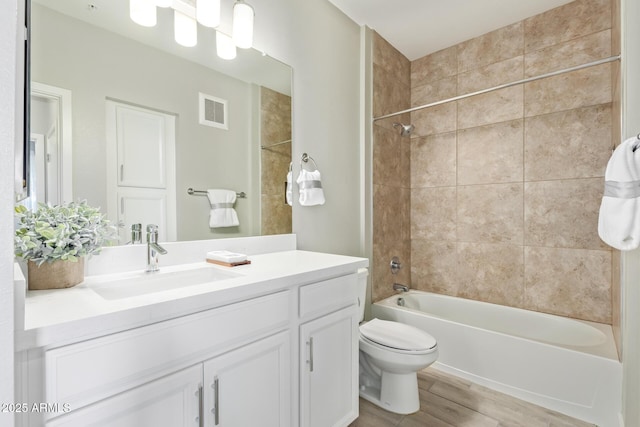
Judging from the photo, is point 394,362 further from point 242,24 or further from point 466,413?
point 242,24

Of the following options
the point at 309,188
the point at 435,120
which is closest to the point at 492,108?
the point at 435,120

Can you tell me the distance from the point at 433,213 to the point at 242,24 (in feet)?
7.01

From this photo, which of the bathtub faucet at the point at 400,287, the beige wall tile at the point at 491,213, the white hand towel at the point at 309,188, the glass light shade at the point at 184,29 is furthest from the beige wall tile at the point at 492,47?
the glass light shade at the point at 184,29

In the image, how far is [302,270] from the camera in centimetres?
124

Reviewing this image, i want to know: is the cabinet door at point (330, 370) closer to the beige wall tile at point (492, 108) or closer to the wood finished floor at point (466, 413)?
the wood finished floor at point (466, 413)

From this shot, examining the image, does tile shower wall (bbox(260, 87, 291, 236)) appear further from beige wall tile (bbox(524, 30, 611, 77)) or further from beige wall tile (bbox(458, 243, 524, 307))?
beige wall tile (bbox(524, 30, 611, 77))

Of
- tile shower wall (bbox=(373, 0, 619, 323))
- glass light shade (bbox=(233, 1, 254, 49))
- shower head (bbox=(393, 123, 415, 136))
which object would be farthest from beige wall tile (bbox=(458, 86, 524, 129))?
glass light shade (bbox=(233, 1, 254, 49))

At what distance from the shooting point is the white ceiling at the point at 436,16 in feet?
7.12

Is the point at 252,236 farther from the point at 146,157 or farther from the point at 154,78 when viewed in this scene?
the point at 154,78

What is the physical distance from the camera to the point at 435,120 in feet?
9.14

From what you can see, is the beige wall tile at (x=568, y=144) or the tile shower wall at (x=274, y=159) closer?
the tile shower wall at (x=274, y=159)

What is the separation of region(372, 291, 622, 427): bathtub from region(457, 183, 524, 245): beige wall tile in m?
0.55

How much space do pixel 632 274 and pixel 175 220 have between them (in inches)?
80.1

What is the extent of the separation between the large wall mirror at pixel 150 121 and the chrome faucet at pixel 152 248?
0.12 metres
